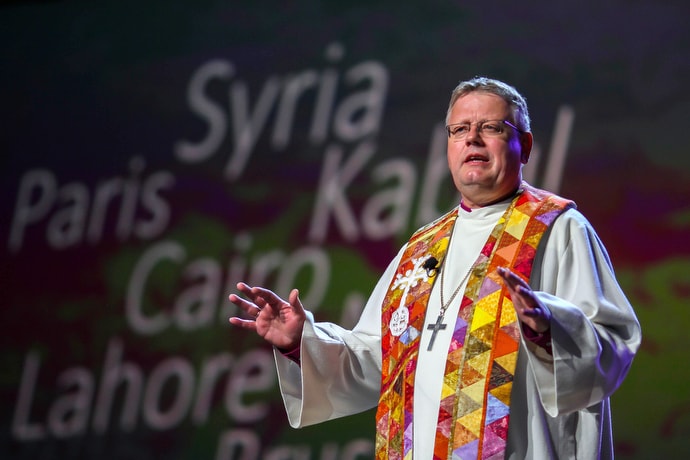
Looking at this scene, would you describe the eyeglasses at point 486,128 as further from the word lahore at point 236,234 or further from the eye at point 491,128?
the word lahore at point 236,234

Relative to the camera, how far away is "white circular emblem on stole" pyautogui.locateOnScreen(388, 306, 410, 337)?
7.88 ft

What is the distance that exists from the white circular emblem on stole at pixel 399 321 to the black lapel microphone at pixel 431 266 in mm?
119

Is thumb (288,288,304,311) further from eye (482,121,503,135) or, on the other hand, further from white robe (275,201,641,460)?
eye (482,121,503,135)

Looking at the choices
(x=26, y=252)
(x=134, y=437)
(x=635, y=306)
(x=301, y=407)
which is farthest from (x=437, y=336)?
(x=26, y=252)

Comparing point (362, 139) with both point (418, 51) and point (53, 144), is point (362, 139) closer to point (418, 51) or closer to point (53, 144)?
→ point (418, 51)

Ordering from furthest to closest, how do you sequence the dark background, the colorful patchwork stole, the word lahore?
1. the word lahore
2. the dark background
3. the colorful patchwork stole

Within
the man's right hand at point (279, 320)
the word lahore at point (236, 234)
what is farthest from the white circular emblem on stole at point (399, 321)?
the word lahore at point (236, 234)

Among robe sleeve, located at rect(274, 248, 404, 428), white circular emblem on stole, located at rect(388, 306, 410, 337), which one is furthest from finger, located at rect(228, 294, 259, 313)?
white circular emblem on stole, located at rect(388, 306, 410, 337)

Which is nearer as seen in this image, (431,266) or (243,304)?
(243,304)

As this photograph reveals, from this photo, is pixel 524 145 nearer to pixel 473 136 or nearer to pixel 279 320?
pixel 473 136

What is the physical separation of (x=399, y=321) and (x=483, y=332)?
0.29 metres

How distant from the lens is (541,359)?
200 cm

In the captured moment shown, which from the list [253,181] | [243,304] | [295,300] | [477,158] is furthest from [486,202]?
[253,181]

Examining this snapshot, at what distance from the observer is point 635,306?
3775 mm
